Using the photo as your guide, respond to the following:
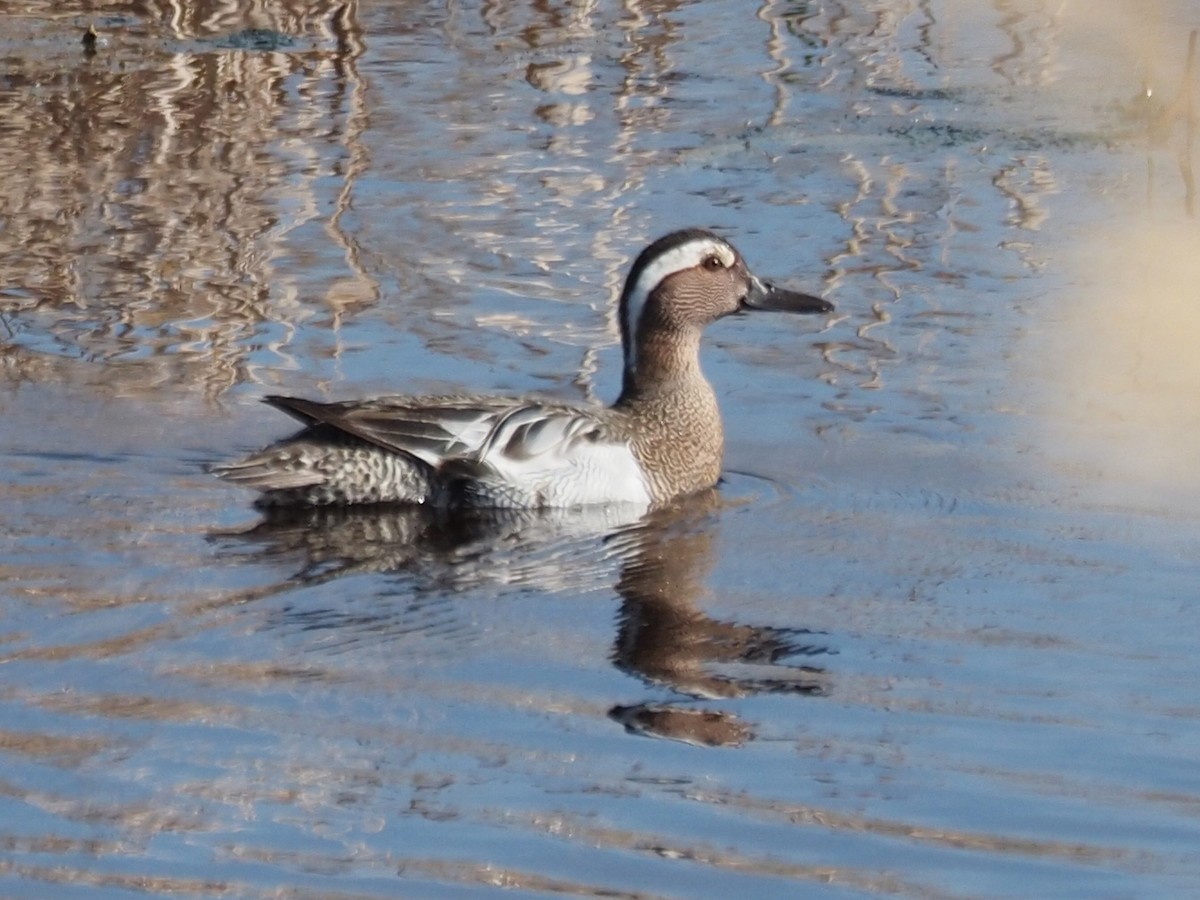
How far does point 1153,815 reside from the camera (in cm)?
482

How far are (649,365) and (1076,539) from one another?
1848mm

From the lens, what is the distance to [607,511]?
7.42 metres

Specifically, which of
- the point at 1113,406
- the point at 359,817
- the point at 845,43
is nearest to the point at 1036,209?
the point at 1113,406

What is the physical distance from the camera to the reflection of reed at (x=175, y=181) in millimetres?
8727

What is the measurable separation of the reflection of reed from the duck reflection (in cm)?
129

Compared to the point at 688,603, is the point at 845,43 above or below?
above

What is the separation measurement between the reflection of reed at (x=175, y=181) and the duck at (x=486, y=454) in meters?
0.93

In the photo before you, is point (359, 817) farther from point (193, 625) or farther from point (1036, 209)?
point (1036, 209)

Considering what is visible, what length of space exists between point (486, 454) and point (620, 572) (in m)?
0.83

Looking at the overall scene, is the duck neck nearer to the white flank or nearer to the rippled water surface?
the rippled water surface

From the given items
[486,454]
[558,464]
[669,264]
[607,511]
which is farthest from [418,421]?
[669,264]

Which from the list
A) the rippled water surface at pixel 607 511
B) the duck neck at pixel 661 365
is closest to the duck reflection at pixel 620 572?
the rippled water surface at pixel 607 511

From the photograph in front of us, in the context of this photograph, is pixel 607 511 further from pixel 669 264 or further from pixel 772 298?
pixel 772 298

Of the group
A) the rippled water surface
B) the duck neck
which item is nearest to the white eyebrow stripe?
the duck neck
